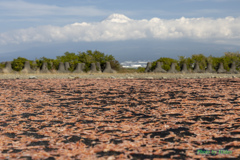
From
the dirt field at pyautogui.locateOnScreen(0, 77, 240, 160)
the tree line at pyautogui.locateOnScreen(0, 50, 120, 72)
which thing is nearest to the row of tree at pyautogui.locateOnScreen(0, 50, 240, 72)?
the tree line at pyautogui.locateOnScreen(0, 50, 120, 72)

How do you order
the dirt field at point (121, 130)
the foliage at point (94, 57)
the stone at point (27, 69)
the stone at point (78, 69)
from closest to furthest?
the dirt field at point (121, 130)
the stone at point (27, 69)
the stone at point (78, 69)
the foliage at point (94, 57)

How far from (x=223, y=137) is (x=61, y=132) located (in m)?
3.48

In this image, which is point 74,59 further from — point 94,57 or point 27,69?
point 27,69

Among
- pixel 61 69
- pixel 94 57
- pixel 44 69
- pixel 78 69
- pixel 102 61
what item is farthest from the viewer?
pixel 94 57

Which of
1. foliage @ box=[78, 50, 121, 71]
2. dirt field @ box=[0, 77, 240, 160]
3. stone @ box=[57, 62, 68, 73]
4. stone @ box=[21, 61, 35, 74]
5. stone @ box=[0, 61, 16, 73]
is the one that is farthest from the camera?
foliage @ box=[78, 50, 121, 71]

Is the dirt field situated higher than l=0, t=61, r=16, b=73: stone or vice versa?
l=0, t=61, r=16, b=73: stone

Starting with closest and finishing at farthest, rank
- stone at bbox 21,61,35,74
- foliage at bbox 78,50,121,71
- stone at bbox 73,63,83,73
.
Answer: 1. stone at bbox 21,61,35,74
2. stone at bbox 73,63,83,73
3. foliage at bbox 78,50,121,71

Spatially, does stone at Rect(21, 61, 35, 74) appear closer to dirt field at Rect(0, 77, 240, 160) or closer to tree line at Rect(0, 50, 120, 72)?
tree line at Rect(0, 50, 120, 72)

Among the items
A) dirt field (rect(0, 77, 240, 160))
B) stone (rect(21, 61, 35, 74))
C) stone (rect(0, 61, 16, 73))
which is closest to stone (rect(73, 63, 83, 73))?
stone (rect(21, 61, 35, 74))

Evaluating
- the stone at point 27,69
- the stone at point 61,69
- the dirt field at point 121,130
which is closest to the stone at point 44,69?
the stone at point 27,69

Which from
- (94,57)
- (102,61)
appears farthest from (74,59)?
(102,61)

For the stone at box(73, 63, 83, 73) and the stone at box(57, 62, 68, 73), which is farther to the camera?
the stone at box(57, 62, 68, 73)

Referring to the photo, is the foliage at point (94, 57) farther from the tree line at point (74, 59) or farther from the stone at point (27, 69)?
the stone at point (27, 69)

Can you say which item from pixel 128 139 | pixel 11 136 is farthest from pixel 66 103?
pixel 128 139
